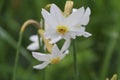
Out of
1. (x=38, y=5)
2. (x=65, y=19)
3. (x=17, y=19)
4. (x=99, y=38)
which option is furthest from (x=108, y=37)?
(x=65, y=19)

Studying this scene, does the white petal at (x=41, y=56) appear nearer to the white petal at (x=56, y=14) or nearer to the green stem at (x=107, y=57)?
the white petal at (x=56, y=14)

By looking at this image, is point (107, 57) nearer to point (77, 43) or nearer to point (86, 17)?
point (77, 43)

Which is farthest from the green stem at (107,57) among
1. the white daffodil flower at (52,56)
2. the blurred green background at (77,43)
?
the white daffodil flower at (52,56)

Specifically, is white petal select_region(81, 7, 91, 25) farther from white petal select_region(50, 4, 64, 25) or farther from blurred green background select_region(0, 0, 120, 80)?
blurred green background select_region(0, 0, 120, 80)

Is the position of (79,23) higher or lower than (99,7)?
higher

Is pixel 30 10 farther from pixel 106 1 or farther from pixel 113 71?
pixel 113 71

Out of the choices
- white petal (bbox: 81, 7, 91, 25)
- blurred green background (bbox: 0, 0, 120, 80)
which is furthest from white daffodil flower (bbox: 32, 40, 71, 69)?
blurred green background (bbox: 0, 0, 120, 80)
